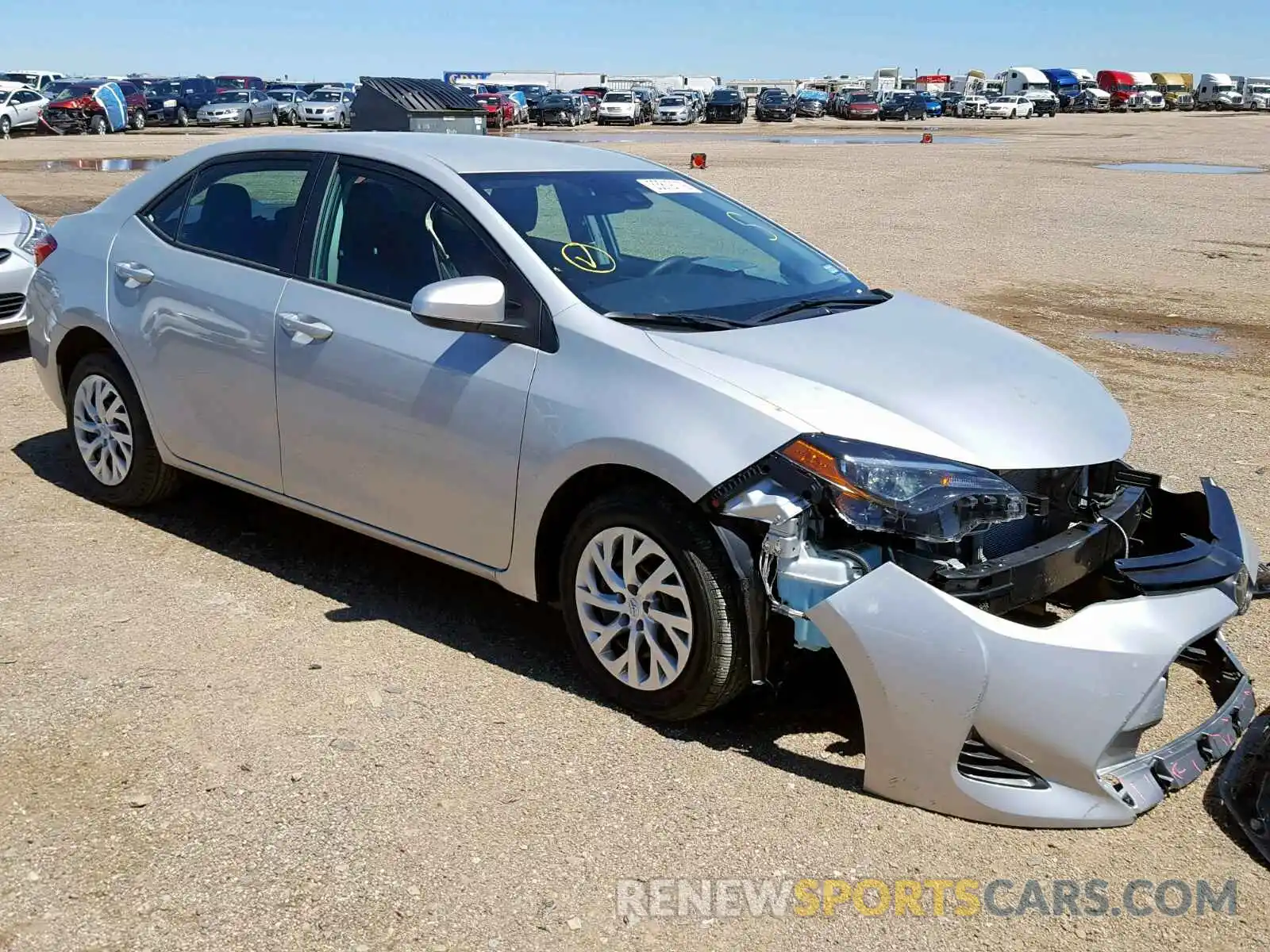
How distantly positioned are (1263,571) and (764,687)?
1803mm

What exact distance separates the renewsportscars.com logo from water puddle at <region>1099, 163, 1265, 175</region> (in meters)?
28.0

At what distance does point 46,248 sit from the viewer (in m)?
5.98

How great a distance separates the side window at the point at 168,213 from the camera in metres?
5.45

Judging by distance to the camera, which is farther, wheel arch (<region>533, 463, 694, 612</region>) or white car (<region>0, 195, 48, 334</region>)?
white car (<region>0, 195, 48, 334</region>)

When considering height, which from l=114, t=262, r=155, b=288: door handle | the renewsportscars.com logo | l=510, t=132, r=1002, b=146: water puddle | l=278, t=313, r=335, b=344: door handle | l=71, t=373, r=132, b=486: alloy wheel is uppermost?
l=114, t=262, r=155, b=288: door handle

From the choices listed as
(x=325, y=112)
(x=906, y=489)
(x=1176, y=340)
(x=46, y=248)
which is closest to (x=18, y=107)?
(x=325, y=112)

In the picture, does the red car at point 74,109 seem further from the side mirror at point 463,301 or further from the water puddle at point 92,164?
the side mirror at point 463,301

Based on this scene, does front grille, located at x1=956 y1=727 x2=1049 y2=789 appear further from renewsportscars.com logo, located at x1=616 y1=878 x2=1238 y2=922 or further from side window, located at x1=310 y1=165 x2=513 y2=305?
side window, located at x1=310 y1=165 x2=513 y2=305

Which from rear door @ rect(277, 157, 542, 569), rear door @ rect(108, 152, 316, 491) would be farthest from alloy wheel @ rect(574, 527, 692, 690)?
rear door @ rect(108, 152, 316, 491)

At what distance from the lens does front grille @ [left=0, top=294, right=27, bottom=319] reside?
8789mm

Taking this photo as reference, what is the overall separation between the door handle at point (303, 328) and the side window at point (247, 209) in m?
0.28

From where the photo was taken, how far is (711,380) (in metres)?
3.79

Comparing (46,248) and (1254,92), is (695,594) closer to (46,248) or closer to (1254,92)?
(46,248)

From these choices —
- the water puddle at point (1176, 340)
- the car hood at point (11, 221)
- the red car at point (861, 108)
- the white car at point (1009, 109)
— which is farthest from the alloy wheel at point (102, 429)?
the white car at point (1009, 109)
